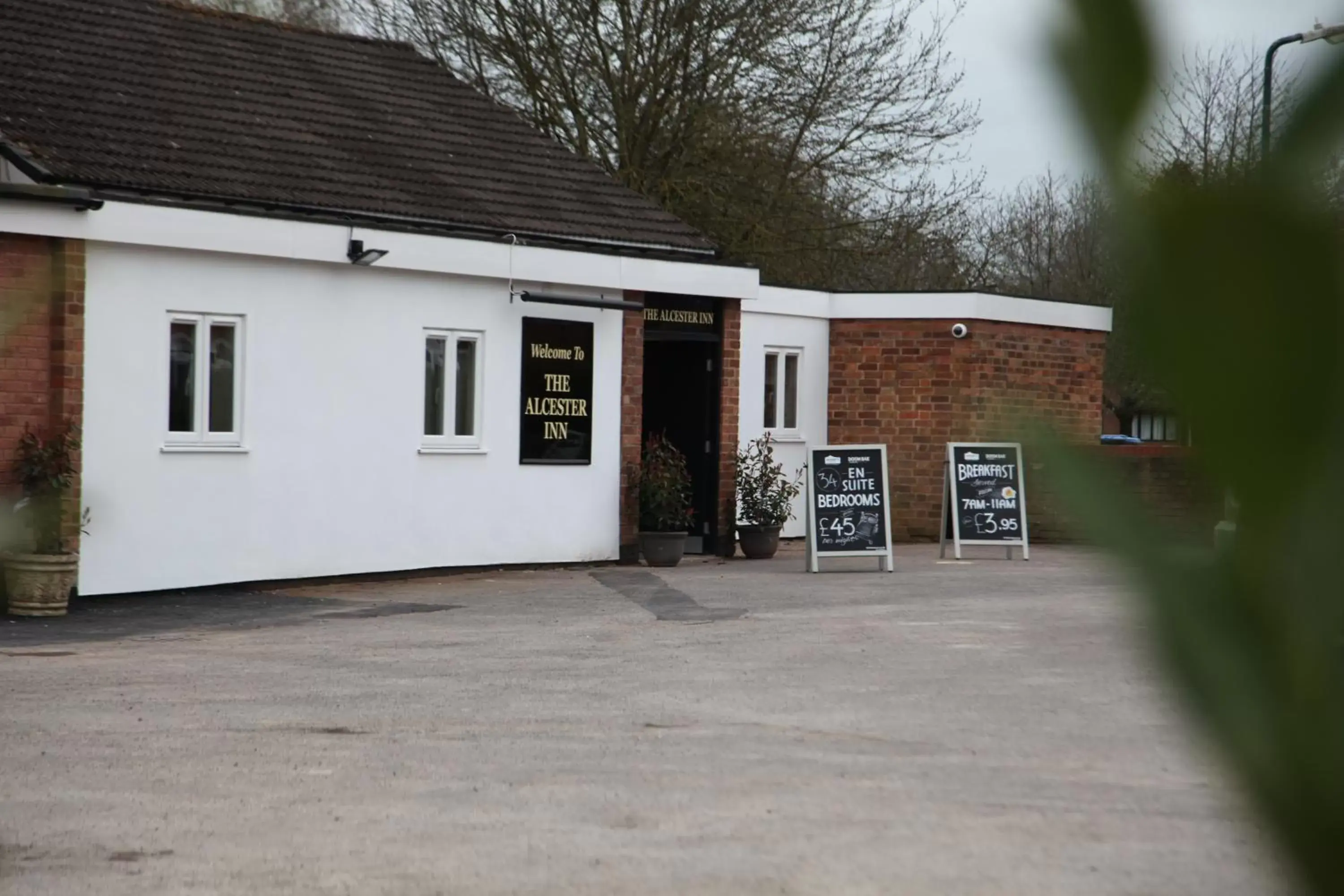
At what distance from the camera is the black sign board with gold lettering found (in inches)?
692

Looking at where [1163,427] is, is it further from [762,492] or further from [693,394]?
[693,394]

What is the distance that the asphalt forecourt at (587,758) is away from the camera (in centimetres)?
578

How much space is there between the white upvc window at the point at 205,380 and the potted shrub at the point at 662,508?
458cm

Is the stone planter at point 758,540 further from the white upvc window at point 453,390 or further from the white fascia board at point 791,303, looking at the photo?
the white upvc window at point 453,390

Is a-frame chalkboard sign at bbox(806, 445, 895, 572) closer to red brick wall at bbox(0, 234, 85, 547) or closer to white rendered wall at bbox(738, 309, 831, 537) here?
white rendered wall at bbox(738, 309, 831, 537)

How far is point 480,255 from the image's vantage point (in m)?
16.9

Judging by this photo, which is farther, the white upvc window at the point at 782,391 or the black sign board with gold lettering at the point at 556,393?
the white upvc window at the point at 782,391

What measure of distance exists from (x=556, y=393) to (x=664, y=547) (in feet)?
6.14

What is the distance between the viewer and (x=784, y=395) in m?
21.6

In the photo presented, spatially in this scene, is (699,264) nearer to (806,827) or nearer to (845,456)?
(845,456)

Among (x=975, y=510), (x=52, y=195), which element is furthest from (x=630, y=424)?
(x=52, y=195)

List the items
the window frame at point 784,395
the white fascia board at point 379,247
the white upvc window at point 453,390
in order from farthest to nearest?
1. the window frame at point 784,395
2. the white upvc window at point 453,390
3. the white fascia board at point 379,247

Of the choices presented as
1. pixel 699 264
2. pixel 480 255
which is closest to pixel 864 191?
pixel 699 264

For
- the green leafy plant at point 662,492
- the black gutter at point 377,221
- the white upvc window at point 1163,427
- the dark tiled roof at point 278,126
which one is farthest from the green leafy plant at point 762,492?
the white upvc window at point 1163,427
